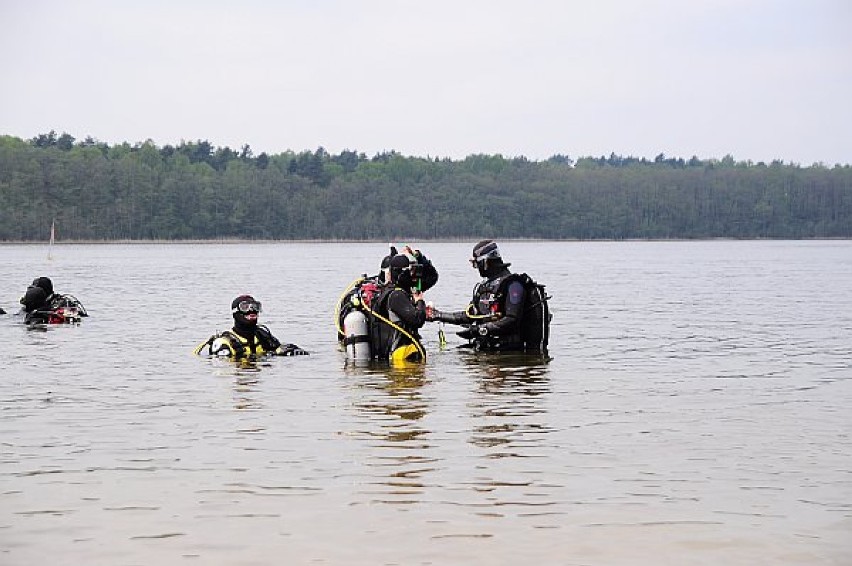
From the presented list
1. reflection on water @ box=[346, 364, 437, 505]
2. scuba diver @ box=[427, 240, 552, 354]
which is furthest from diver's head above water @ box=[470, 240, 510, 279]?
reflection on water @ box=[346, 364, 437, 505]

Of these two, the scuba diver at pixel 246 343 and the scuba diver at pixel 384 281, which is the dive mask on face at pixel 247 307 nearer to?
the scuba diver at pixel 246 343

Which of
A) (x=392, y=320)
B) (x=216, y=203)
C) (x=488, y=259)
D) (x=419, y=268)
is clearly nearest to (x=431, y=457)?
(x=392, y=320)

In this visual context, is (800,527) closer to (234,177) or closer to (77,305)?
(77,305)

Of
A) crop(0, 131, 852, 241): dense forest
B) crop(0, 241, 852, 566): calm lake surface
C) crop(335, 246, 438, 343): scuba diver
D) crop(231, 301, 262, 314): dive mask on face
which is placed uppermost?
crop(0, 131, 852, 241): dense forest

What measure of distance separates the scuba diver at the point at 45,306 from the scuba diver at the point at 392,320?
1004 cm

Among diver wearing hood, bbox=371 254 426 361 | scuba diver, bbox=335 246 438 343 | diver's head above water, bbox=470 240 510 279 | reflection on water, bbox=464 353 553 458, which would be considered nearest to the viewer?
reflection on water, bbox=464 353 553 458

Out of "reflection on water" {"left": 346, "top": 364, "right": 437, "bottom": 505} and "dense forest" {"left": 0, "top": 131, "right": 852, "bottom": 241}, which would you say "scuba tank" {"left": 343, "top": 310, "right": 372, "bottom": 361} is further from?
"dense forest" {"left": 0, "top": 131, "right": 852, "bottom": 241}

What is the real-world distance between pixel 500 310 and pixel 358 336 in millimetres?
2275

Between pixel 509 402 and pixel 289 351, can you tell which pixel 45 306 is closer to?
pixel 289 351

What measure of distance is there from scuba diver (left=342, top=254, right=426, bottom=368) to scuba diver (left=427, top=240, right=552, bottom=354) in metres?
0.63

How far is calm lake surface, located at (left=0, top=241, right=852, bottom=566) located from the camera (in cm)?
779

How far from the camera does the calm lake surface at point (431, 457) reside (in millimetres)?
7793

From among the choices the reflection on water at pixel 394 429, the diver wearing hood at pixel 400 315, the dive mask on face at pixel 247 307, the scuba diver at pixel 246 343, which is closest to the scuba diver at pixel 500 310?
the diver wearing hood at pixel 400 315

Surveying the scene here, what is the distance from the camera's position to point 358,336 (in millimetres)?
16938
